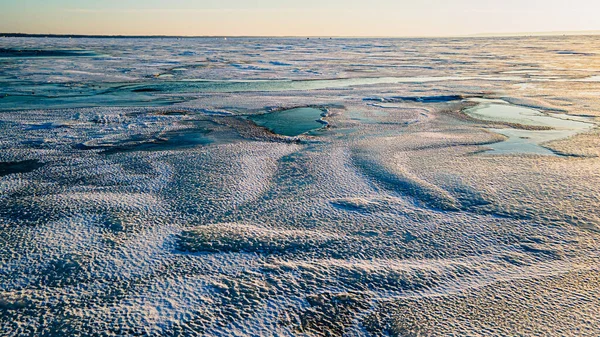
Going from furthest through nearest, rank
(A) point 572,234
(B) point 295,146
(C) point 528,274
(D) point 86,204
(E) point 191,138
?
(E) point 191,138 → (B) point 295,146 → (D) point 86,204 → (A) point 572,234 → (C) point 528,274

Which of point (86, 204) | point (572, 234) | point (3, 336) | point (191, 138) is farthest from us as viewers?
point (191, 138)

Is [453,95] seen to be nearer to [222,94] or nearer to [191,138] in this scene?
[222,94]

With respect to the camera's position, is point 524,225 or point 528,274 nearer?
point 528,274

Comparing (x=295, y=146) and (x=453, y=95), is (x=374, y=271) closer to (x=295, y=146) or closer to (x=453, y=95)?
(x=295, y=146)

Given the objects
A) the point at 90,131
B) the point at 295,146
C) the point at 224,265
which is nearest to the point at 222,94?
the point at 90,131

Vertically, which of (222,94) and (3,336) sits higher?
(222,94)

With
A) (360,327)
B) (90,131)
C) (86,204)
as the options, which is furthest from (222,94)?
(360,327)

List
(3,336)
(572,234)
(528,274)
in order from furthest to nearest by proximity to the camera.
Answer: (572,234), (528,274), (3,336)
